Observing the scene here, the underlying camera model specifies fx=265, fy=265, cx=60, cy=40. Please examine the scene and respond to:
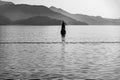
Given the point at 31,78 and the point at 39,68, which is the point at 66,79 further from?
the point at 39,68

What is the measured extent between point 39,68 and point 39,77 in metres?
4.51

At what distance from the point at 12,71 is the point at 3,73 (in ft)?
4.00

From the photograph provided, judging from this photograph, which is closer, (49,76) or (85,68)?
(49,76)

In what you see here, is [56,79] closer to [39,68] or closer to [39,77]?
[39,77]

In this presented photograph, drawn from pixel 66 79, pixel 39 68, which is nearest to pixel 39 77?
pixel 66 79

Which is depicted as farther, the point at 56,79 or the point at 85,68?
the point at 85,68

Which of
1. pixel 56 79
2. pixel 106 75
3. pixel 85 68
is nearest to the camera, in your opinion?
pixel 56 79

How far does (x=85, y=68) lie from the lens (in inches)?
1073

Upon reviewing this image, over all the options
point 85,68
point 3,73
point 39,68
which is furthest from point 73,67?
point 3,73

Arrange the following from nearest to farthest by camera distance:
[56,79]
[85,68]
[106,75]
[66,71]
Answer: [56,79] → [106,75] → [66,71] → [85,68]

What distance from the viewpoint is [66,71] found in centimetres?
2544

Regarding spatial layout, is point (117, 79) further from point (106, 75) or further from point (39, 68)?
point (39, 68)

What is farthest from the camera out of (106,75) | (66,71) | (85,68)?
(85,68)

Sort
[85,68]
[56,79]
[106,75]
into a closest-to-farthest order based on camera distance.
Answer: [56,79]
[106,75]
[85,68]
